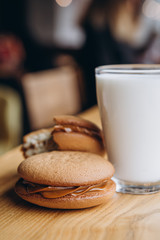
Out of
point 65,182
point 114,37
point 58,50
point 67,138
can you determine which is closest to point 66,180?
point 65,182

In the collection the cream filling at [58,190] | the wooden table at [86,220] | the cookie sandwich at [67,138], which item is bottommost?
the wooden table at [86,220]

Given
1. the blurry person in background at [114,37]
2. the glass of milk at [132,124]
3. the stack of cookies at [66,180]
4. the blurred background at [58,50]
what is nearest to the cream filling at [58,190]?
the stack of cookies at [66,180]

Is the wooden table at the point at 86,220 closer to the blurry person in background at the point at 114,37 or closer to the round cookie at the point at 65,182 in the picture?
the round cookie at the point at 65,182

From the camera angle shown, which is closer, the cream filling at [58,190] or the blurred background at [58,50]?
the cream filling at [58,190]

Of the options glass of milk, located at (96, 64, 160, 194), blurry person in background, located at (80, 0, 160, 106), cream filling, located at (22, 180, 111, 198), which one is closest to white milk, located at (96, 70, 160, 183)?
glass of milk, located at (96, 64, 160, 194)

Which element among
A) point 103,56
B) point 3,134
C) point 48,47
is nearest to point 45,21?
point 48,47

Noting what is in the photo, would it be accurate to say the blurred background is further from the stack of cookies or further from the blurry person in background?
the stack of cookies

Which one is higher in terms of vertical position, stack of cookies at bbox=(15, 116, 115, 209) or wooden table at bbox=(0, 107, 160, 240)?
stack of cookies at bbox=(15, 116, 115, 209)

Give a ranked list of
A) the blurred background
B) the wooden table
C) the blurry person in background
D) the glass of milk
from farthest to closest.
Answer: the blurry person in background
the blurred background
the glass of milk
the wooden table
